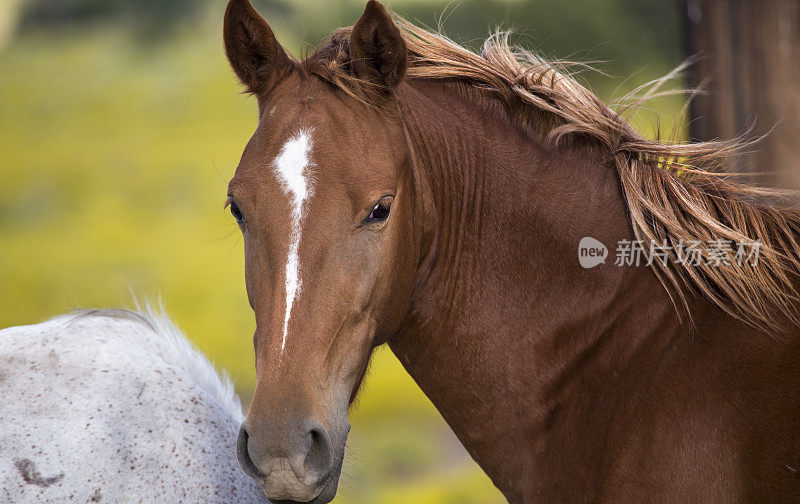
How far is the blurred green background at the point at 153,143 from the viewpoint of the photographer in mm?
8633

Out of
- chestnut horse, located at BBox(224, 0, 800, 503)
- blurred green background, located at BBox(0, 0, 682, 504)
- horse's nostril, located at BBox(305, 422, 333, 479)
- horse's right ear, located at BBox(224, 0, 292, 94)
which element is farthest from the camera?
blurred green background, located at BBox(0, 0, 682, 504)

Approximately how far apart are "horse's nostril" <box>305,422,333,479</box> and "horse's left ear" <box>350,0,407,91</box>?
107 centimetres

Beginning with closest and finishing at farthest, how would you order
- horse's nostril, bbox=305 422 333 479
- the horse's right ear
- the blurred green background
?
horse's nostril, bbox=305 422 333 479
the horse's right ear
the blurred green background

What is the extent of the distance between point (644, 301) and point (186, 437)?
164 centimetres

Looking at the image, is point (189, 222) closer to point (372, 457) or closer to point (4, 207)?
point (4, 207)

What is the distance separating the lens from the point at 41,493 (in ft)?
7.02

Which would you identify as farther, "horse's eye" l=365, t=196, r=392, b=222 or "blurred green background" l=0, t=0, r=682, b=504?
"blurred green background" l=0, t=0, r=682, b=504

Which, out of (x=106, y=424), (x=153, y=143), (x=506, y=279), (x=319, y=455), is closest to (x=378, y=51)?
(x=506, y=279)

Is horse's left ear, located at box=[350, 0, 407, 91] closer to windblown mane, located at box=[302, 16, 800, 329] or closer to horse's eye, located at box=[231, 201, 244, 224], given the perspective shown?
windblown mane, located at box=[302, 16, 800, 329]

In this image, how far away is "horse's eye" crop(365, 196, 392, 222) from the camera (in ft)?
6.38

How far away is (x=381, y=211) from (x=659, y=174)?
3.24 ft

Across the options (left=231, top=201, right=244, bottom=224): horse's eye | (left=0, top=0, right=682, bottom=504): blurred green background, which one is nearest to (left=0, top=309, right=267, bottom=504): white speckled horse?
(left=231, top=201, right=244, bottom=224): horse's eye

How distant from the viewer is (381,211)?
6.43 feet

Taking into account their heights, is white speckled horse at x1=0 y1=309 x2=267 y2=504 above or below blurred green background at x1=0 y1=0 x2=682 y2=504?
above
